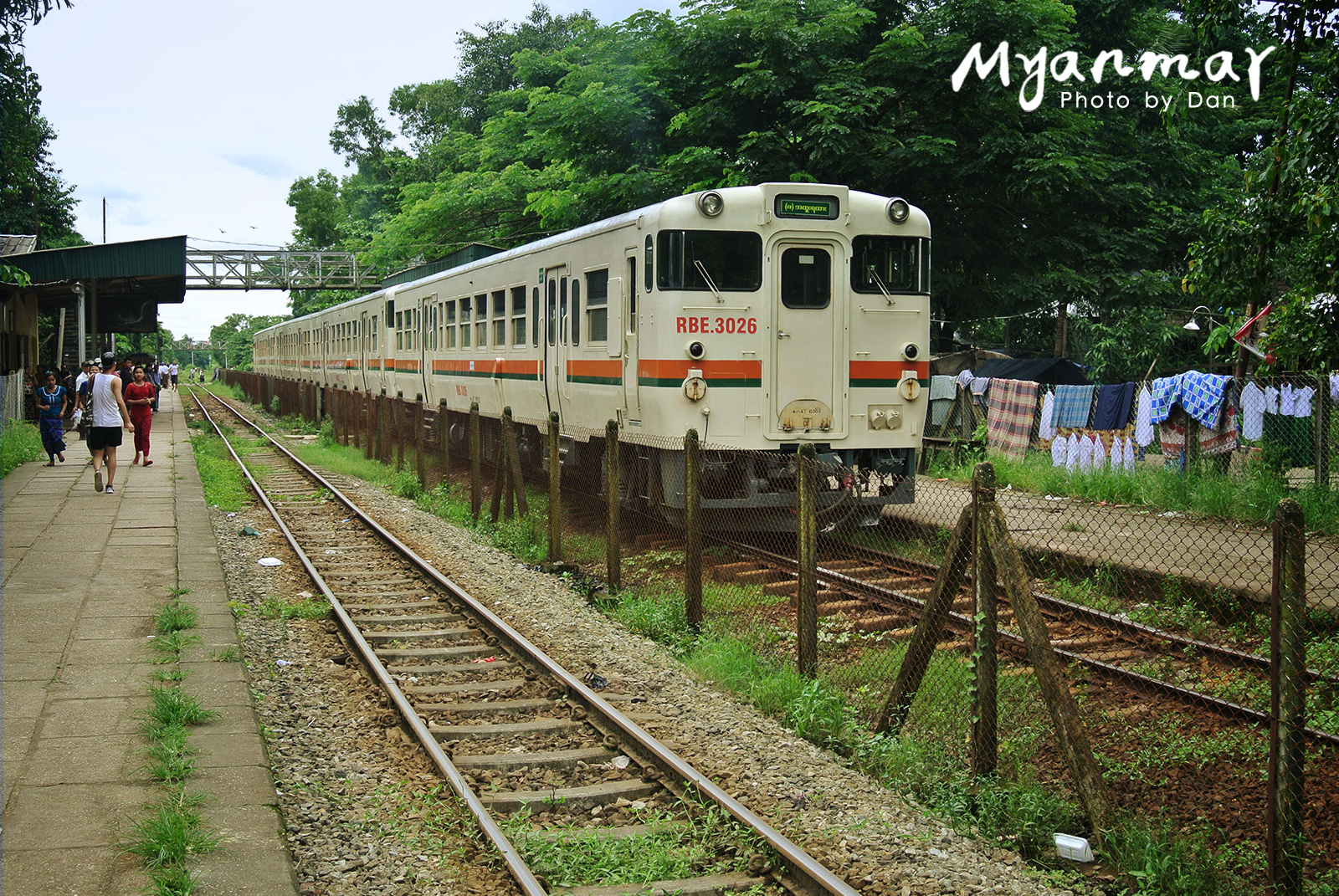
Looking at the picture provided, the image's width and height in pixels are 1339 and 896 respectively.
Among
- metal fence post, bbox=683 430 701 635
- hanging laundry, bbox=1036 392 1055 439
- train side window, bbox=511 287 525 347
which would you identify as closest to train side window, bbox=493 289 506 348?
train side window, bbox=511 287 525 347

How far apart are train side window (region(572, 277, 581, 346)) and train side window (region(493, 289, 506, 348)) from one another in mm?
3198

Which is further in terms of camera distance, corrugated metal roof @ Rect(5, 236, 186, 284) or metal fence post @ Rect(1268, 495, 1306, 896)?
corrugated metal roof @ Rect(5, 236, 186, 284)

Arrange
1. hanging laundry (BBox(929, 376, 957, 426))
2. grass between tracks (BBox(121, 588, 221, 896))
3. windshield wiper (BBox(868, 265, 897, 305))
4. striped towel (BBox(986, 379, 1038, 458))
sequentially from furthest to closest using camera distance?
1. hanging laundry (BBox(929, 376, 957, 426))
2. striped towel (BBox(986, 379, 1038, 458))
3. windshield wiper (BBox(868, 265, 897, 305))
4. grass between tracks (BBox(121, 588, 221, 896))

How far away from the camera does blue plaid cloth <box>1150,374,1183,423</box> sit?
14734mm

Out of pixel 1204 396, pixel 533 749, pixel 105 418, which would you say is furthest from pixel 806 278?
pixel 105 418

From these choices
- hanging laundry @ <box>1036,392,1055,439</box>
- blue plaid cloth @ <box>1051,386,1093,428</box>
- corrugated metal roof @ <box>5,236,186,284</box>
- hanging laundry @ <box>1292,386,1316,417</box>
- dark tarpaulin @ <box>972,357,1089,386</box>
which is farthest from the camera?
corrugated metal roof @ <box>5,236,186,284</box>

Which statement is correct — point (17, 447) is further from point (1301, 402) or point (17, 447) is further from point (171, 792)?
point (1301, 402)

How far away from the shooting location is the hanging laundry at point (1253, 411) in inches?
536

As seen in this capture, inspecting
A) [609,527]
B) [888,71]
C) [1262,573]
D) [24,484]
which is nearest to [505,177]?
[888,71]

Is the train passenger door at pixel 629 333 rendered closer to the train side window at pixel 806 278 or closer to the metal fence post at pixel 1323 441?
the train side window at pixel 806 278

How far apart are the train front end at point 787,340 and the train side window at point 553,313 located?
317 centimetres

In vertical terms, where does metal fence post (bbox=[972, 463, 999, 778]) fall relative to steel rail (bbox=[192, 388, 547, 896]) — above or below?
above

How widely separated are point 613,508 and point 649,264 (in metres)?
2.42

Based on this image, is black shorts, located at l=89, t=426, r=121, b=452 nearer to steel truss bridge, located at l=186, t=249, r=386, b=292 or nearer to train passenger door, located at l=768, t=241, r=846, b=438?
train passenger door, located at l=768, t=241, r=846, b=438
